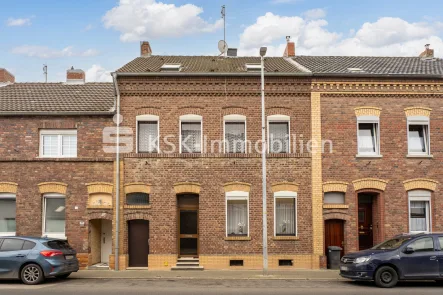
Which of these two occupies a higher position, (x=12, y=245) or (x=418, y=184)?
(x=418, y=184)

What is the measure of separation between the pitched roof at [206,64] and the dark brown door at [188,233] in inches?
241

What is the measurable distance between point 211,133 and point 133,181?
151 inches

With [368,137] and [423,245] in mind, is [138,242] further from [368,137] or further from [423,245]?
[423,245]

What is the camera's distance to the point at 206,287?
50.0 ft

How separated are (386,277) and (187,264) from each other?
811cm

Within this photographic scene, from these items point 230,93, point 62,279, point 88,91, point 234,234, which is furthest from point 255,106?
point 62,279

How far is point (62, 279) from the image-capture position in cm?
1720

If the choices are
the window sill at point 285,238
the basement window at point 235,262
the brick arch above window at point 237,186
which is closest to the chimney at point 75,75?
the brick arch above window at point 237,186

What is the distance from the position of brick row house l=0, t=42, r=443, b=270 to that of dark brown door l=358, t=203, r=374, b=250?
5 centimetres

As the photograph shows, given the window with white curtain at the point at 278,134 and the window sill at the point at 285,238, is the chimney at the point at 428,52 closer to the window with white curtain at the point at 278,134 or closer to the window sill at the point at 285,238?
the window with white curtain at the point at 278,134

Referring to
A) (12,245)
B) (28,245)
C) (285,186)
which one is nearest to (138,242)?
(28,245)

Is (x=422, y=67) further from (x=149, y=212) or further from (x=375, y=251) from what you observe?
(x=149, y=212)

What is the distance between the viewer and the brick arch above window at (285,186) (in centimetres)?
2036

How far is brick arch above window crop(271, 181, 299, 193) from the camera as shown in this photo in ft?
66.8
